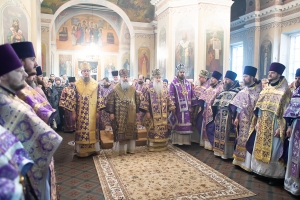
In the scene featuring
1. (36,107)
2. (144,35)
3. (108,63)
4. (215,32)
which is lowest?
(36,107)

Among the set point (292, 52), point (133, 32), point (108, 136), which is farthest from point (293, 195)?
point (133, 32)

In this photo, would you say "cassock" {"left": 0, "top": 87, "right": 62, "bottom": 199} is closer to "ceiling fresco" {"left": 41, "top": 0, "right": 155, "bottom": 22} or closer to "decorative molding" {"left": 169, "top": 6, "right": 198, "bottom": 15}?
"decorative molding" {"left": 169, "top": 6, "right": 198, "bottom": 15}

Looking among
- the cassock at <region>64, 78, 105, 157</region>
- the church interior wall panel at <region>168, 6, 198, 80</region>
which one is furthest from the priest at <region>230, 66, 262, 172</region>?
the church interior wall panel at <region>168, 6, 198, 80</region>

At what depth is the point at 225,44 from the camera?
980 centimetres

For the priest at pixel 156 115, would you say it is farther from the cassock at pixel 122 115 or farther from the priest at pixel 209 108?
the priest at pixel 209 108

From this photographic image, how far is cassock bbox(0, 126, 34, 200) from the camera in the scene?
1020 millimetres

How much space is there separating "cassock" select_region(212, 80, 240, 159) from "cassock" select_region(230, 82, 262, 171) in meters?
0.41

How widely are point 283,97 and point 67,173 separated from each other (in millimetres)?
→ 3675

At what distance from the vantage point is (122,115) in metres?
A: 5.15

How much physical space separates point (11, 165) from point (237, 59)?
14088 mm

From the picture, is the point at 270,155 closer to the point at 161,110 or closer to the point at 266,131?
the point at 266,131

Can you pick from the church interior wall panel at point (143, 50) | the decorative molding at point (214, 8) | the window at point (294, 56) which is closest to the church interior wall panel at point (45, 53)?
the church interior wall panel at point (143, 50)

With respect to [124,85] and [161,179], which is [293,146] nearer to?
[161,179]

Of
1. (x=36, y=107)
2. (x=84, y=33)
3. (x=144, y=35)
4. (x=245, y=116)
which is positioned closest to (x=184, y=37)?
(x=144, y=35)
